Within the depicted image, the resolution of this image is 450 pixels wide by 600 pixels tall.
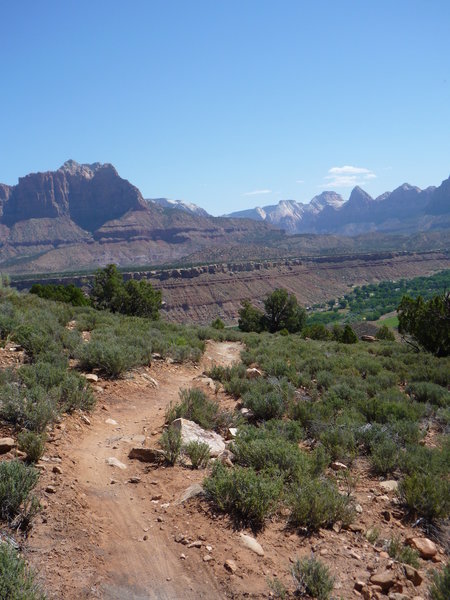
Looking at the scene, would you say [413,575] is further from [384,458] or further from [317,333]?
[317,333]

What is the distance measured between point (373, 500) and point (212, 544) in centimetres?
241

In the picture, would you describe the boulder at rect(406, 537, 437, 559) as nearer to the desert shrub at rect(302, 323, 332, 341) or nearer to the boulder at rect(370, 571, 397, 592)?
the boulder at rect(370, 571, 397, 592)

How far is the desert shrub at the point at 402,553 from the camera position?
14.3 feet

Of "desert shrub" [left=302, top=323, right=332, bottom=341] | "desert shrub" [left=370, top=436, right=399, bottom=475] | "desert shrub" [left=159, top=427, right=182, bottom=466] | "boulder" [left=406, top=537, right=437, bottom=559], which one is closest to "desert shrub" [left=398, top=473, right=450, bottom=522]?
"boulder" [left=406, top=537, right=437, bottom=559]

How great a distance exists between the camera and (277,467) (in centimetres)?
568

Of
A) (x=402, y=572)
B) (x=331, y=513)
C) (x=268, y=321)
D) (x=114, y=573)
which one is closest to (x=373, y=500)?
(x=331, y=513)

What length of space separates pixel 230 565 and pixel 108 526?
1.44 m

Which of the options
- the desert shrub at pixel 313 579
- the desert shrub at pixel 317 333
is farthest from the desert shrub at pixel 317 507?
the desert shrub at pixel 317 333

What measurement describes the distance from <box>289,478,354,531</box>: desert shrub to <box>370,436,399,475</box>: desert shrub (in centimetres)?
156

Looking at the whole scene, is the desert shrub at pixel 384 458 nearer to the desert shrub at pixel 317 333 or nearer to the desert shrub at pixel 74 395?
the desert shrub at pixel 74 395

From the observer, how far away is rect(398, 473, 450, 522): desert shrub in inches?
202

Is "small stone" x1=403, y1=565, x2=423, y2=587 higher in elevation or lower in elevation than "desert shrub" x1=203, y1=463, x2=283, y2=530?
lower

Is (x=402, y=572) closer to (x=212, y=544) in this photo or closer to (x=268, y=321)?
(x=212, y=544)

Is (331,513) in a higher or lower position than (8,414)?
lower
